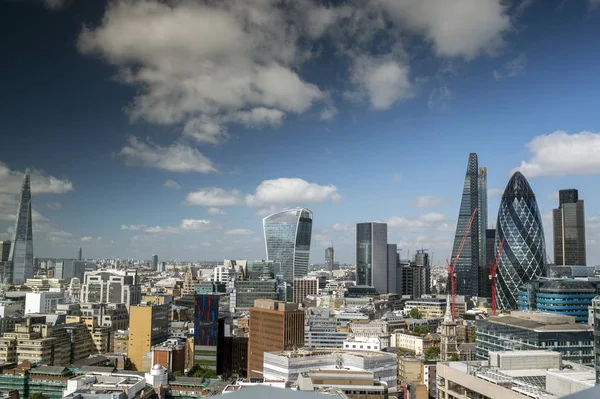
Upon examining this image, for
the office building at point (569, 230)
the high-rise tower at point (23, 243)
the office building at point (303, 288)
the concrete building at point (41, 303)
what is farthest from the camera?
Result: the office building at point (569, 230)

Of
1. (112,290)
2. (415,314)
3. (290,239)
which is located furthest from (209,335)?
(290,239)

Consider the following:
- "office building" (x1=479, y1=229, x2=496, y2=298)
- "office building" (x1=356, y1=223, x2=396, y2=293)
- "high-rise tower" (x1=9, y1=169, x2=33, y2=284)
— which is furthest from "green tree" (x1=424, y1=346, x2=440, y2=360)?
"office building" (x1=356, y1=223, x2=396, y2=293)

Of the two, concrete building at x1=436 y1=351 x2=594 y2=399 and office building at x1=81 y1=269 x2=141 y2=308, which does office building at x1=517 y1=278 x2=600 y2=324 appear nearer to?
concrete building at x1=436 y1=351 x2=594 y2=399

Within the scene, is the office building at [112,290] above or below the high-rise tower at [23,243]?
below

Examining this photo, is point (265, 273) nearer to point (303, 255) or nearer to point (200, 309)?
point (303, 255)

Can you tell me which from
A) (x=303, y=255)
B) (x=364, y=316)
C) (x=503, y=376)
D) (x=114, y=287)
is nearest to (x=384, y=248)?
(x=303, y=255)

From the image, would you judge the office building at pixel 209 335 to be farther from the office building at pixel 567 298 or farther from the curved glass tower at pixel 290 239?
the curved glass tower at pixel 290 239

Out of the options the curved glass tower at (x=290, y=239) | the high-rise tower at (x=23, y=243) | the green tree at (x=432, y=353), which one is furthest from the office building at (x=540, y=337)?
the curved glass tower at (x=290, y=239)
